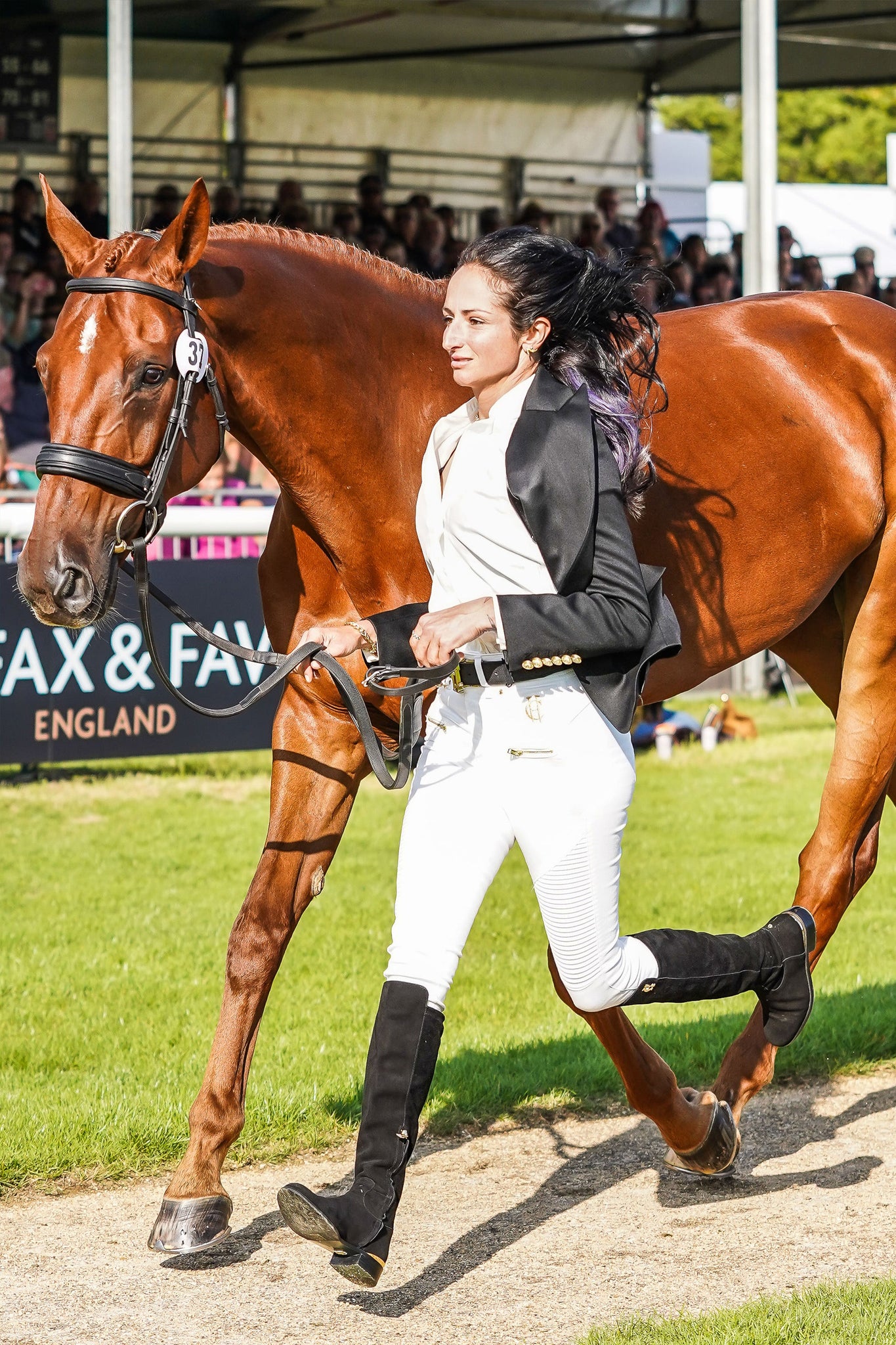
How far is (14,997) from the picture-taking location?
18.4ft

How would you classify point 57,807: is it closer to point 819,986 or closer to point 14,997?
point 14,997

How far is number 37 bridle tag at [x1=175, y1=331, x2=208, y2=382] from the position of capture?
335cm

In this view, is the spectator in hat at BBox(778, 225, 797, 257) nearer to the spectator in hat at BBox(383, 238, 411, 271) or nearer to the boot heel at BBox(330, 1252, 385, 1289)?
the spectator in hat at BBox(383, 238, 411, 271)

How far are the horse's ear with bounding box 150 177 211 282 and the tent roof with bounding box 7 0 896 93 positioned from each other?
14.0 metres

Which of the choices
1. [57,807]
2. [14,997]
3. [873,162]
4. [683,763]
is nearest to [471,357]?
[14,997]

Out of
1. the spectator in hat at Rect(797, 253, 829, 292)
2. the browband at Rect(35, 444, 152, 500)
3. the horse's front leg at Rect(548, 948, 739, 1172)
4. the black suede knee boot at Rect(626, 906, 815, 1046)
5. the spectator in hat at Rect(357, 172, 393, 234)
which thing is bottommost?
the horse's front leg at Rect(548, 948, 739, 1172)

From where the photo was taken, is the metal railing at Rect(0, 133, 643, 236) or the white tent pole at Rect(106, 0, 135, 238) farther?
the metal railing at Rect(0, 133, 643, 236)

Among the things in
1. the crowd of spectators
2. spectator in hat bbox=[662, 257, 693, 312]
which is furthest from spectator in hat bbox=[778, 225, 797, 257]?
spectator in hat bbox=[662, 257, 693, 312]

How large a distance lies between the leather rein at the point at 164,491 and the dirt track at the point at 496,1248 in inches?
42.0

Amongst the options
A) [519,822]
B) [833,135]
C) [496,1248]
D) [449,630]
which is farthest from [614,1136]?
[833,135]

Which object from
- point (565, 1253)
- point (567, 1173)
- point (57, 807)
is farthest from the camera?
point (57, 807)

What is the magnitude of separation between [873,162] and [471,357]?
48055mm

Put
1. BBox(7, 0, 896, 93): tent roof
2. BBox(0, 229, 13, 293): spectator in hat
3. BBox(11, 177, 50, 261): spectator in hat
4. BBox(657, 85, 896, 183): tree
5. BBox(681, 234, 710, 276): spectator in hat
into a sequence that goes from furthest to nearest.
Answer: BBox(657, 85, 896, 183): tree < BBox(681, 234, 710, 276): spectator in hat < BBox(7, 0, 896, 93): tent roof < BBox(11, 177, 50, 261): spectator in hat < BBox(0, 229, 13, 293): spectator in hat

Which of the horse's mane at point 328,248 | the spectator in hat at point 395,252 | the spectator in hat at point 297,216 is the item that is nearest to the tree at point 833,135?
the spectator in hat at point 395,252
